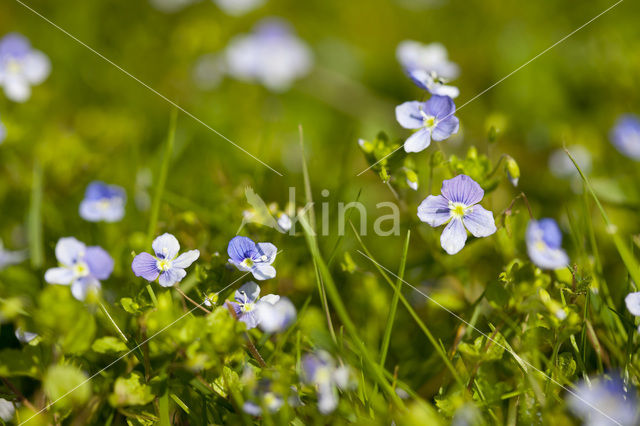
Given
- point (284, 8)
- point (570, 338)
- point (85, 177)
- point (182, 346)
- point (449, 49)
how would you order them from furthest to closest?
point (284, 8), point (449, 49), point (85, 177), point (570, 338), point (182, 346)

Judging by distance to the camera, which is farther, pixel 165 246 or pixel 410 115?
pixel 410 115

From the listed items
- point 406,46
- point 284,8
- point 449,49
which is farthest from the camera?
point 284,8

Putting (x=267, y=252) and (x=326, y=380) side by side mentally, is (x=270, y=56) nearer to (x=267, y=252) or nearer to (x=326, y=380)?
(x=267, y=252)

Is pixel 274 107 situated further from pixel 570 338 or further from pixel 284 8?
pixel 570 338

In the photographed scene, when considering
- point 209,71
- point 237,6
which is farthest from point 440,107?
point 237,6

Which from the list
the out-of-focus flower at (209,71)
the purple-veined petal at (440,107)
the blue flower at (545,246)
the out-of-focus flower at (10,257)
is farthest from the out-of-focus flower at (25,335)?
the out-of-focus flower at (209,71)

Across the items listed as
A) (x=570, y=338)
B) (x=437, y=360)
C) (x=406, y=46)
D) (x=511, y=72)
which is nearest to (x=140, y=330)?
(x=437, y=360)
